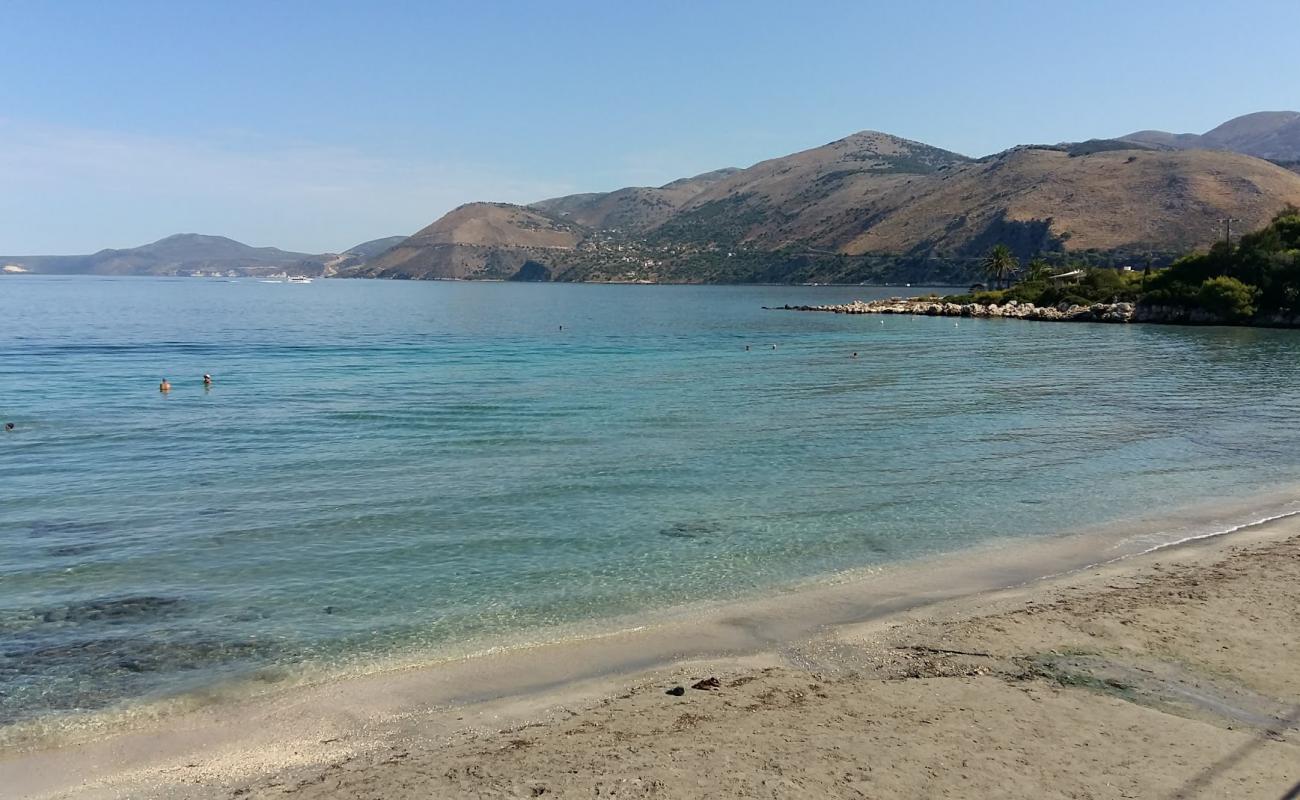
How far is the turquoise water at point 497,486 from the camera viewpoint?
11.2 m

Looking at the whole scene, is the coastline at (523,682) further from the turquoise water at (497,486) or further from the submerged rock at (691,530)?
the submerged rock at (691,530)

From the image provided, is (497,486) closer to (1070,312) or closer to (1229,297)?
(1229,297)

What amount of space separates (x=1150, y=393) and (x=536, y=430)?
24770mm

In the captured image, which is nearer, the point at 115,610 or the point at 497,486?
the point at 115,610

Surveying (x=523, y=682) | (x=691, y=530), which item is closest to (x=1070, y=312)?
(x=691, y=530)

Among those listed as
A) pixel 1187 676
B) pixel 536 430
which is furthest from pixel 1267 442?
pixel 536 430

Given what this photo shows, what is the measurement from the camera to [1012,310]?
9325 centimetres

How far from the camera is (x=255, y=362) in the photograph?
157 feet

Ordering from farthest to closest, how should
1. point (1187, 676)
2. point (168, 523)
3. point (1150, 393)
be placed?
point (1150, 393), point (168, 523), point (1187, 676)

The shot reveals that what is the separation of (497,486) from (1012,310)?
87.0m

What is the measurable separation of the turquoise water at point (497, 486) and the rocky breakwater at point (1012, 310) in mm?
40099

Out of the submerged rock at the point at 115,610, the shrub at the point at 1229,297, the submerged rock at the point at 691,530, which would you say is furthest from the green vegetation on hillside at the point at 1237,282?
the submerged rock at the point at 115,610

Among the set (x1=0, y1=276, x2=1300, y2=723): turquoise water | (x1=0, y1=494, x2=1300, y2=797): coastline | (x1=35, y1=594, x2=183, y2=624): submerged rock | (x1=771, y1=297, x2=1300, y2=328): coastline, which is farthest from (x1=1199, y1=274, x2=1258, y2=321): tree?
(x1=35, y1=594, x2=183, y2=624): submerged rock

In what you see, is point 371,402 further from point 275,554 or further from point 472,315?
point 472,315
